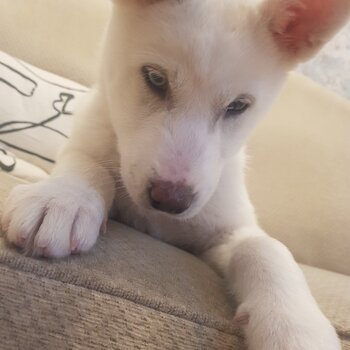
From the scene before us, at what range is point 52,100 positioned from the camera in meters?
2.45

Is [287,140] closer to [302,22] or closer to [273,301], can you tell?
[302,22]

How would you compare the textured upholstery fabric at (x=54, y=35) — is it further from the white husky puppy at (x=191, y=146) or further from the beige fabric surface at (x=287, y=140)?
the white husky puppy at (x=191, y=146)

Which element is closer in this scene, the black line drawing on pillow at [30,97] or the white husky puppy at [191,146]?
the white husky puppy at [191,146]

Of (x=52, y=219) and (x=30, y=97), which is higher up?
(x=52, y=219)

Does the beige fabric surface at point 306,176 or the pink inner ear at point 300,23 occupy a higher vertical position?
the pink inner ear at point 300,23

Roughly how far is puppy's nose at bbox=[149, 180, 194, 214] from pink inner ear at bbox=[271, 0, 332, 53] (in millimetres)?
570

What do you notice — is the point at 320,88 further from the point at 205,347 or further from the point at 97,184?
the point at 205,347

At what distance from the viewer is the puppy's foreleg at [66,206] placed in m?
1.00

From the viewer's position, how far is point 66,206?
3.67 ft

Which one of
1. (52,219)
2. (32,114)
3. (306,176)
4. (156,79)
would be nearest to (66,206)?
(52,219)

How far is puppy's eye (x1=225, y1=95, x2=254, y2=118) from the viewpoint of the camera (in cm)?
137

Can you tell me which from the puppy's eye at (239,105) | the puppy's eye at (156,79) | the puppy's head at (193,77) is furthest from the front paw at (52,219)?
the puppy's eye at (239,105)

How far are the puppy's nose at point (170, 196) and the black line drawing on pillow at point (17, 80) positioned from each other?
4.52ft

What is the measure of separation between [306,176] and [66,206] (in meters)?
1.70
